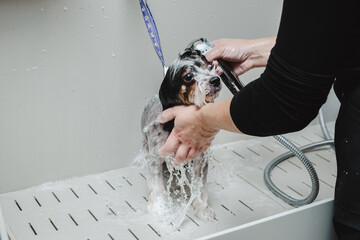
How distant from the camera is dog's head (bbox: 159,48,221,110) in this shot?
1257 mm

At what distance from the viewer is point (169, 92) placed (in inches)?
51.4

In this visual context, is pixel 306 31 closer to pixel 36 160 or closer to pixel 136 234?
pixel 136 234

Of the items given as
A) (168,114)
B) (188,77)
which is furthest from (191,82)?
(168,114)

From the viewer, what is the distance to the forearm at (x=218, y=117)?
1013 mm

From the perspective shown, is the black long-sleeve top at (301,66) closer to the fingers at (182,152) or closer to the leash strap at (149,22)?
the fingers at (182,152)

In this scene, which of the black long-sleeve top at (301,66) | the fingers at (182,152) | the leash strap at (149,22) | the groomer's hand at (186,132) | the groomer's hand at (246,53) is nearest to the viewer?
the black long-sleeve top at (301,66)

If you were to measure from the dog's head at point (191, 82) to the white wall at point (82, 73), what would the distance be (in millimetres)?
446

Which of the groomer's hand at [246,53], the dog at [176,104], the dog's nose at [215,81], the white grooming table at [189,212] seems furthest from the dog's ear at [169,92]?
the white grooming table at [189,212]

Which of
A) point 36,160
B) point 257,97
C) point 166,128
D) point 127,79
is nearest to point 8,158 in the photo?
point 36,160

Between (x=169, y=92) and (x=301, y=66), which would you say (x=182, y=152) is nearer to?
(x=169, y=92)

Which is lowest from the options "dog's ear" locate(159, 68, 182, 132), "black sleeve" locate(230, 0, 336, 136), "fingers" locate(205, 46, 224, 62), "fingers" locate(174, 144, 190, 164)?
"fingers" locate(174, 144, 190, 164)

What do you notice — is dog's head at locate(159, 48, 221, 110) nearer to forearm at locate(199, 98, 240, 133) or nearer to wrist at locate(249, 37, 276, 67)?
forearm at locate(199, 98, 240, 133)

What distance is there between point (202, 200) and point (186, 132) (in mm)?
406

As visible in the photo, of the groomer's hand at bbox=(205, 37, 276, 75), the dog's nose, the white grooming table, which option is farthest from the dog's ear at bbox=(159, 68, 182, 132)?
the white grooming table
